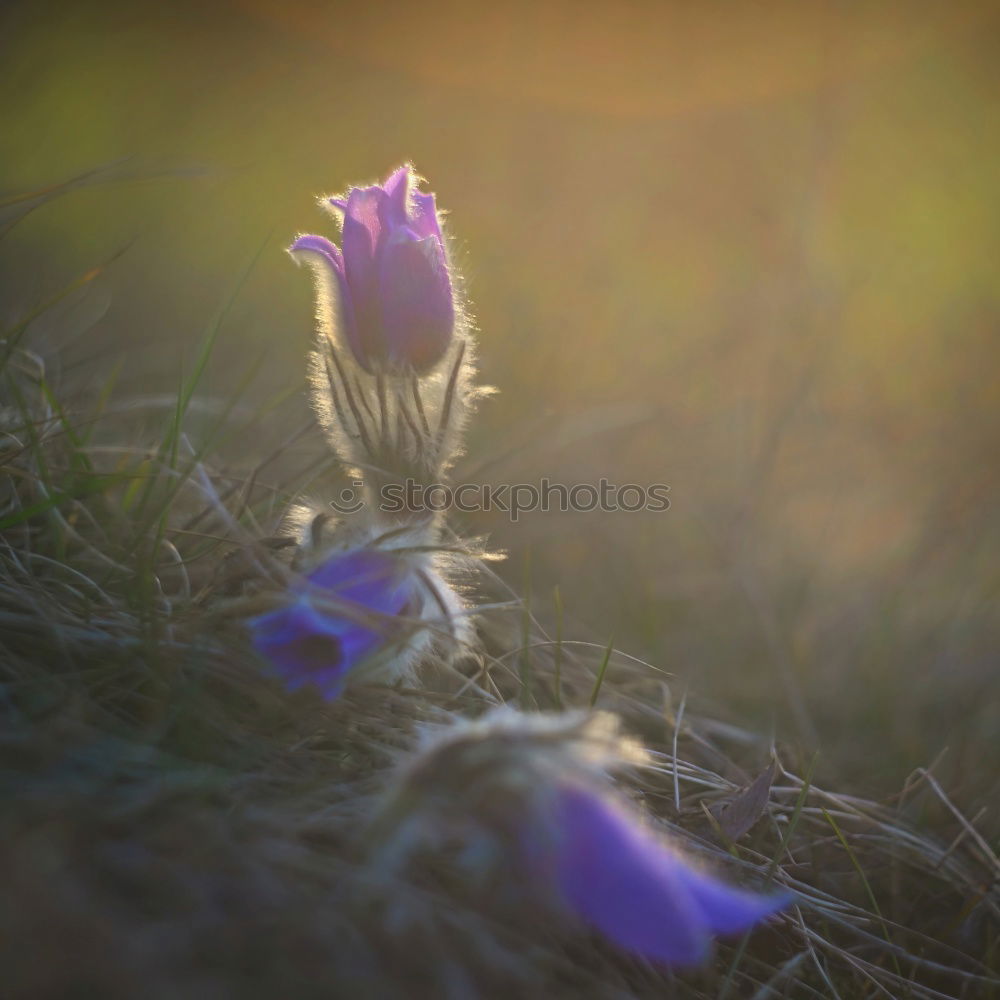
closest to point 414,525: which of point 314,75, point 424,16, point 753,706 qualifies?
point 753,706

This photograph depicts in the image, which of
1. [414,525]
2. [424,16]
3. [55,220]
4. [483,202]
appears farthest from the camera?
[424,16]

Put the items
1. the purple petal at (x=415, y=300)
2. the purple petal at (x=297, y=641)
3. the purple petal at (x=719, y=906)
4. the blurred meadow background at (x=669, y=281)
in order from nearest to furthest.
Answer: the purple petal at (x=719, y=906)
the purple petal at (x=297, y=641)
the purple petal at (x=415, y=300)
the blurred meadow background at (x=669, y=281)

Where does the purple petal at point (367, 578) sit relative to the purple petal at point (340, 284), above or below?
below

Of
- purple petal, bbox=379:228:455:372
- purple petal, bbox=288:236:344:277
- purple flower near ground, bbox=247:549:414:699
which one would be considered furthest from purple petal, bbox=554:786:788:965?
purple petal, bbox=288:236:344:277

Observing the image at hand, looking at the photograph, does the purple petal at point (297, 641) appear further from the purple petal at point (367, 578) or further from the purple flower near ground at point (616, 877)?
the purple flower near ground at point (616, 877)

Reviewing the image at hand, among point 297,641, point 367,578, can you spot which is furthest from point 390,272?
→ point 297,641

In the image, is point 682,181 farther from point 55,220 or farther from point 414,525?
point 414,525

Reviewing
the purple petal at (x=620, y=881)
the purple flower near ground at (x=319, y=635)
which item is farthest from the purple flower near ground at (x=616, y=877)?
the purple flower near ground at (x=319, y=635)
